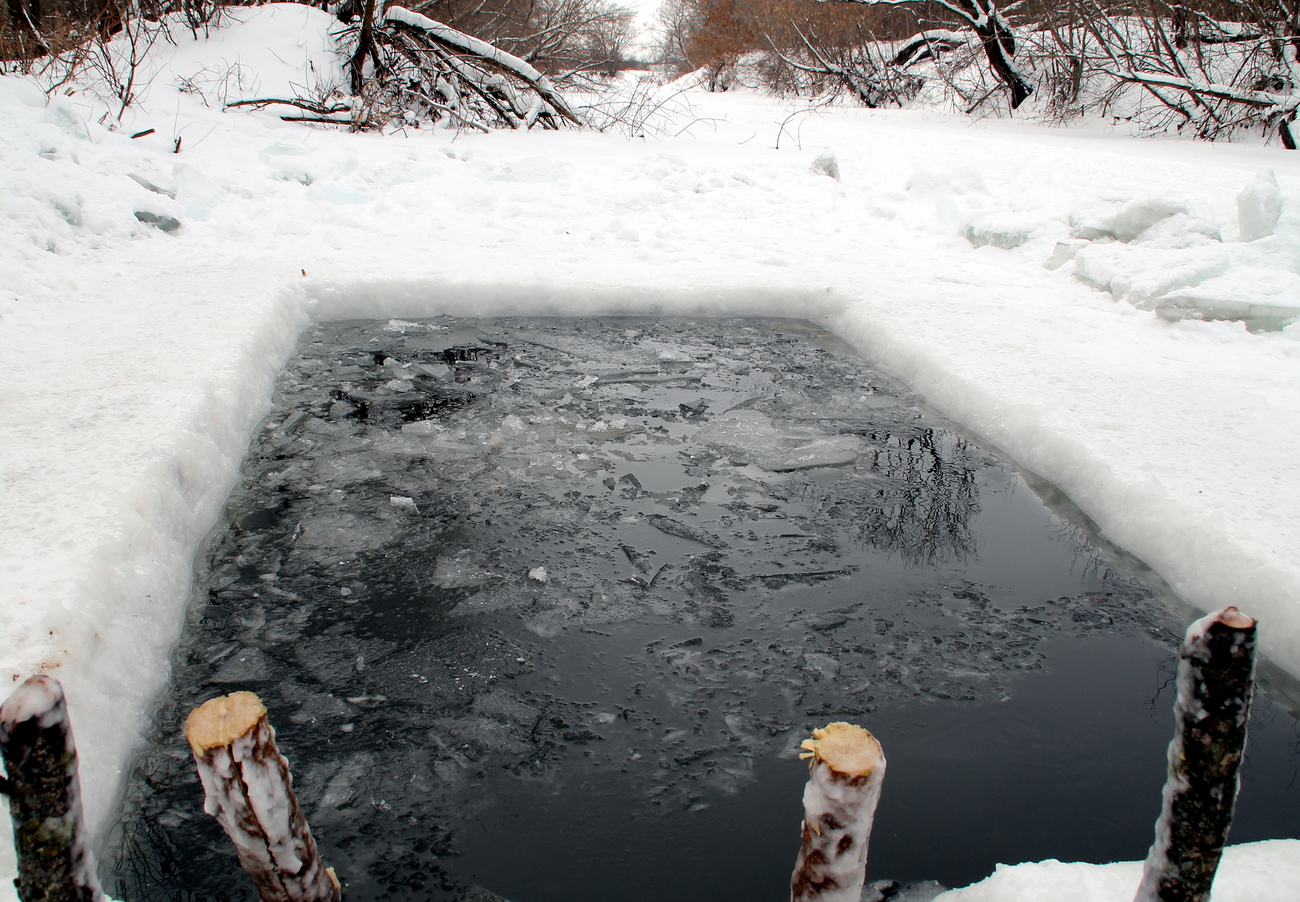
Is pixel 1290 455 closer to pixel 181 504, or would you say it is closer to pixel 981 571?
pixel 981 571

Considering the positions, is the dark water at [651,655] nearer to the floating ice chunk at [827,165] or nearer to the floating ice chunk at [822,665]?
the floating ice chunk at [822,665]

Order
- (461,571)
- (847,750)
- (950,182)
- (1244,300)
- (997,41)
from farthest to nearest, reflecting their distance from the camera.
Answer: (997,41) → (950,182) → (1244,300) → (461,571) → (847,750)

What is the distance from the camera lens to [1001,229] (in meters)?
5.81

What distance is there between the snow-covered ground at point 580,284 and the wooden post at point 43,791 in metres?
0.70

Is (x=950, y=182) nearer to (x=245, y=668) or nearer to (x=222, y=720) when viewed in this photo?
(x=245, y=668)

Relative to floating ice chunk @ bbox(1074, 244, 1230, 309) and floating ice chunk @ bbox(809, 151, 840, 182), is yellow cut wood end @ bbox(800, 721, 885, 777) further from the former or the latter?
floating ice chunk @ bbox(809, 151, 840, 182)

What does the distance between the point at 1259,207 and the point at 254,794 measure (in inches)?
223

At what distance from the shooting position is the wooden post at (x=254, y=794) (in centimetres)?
113

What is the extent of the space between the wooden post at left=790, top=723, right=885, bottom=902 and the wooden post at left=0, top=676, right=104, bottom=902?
34.3 inches

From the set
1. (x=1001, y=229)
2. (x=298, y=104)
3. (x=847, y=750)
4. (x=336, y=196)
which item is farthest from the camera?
(x=298, y=104)

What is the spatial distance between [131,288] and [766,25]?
1318 centimetres

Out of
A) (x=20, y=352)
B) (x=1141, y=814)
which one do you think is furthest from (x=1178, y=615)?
(x=20, y=352)

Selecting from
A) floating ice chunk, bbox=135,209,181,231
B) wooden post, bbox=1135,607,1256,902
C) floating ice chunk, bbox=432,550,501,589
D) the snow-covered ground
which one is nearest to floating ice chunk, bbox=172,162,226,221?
the snow-covered ground

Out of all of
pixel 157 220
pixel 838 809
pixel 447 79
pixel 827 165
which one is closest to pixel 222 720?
pixel 838 809
